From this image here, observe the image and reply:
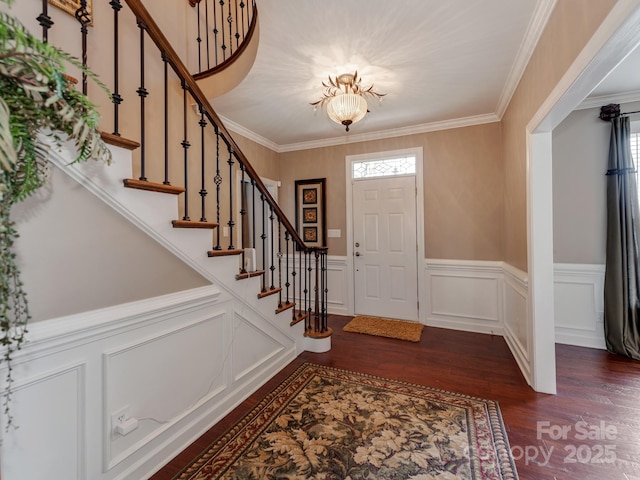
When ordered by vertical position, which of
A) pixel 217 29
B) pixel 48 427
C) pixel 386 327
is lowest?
pixel 386 327

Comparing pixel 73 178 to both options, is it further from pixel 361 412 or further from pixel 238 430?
pixel 361 412

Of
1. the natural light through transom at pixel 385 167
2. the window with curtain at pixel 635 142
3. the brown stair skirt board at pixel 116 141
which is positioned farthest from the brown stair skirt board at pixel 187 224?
the window with curtain at pixel 635 142

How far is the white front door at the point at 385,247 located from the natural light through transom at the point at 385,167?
0.09 metres

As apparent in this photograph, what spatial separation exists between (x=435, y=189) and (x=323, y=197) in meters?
1.63

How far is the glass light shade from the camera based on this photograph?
2.52 m

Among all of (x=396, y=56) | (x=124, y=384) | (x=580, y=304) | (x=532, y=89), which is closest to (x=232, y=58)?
(x=396, y=56)

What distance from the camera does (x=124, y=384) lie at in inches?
58.4

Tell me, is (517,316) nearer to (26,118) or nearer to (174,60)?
(174,60)

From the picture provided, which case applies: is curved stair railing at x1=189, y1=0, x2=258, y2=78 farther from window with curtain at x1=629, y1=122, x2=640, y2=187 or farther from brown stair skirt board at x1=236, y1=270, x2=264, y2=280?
window with curtain at x1=629, y1=122, x2=640, y2=187

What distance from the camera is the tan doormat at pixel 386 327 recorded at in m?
3.51

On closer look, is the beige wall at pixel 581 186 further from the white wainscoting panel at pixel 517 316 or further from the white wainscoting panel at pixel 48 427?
the white wainscoting panel at pixel 48 427

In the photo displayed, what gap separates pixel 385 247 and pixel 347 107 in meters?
2.17

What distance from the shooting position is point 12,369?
1.10m

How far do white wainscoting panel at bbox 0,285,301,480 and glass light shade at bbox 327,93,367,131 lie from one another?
1.83 m
